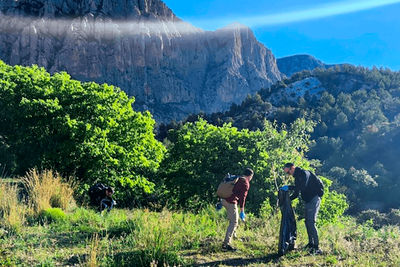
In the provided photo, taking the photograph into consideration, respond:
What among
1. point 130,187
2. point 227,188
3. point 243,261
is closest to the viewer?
point 243,261

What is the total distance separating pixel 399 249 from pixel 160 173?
42.0ft

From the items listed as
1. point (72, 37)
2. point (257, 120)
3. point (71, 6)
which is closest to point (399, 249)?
point (257, 120)

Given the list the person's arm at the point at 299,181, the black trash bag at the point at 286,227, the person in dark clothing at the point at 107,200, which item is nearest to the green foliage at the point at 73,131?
the person in dark clothing at the point at 107,200

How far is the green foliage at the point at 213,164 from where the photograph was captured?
49.3 ft

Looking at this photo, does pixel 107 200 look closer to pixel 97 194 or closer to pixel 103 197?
pixel 103 197

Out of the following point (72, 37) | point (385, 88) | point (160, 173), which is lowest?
point (160, 173)

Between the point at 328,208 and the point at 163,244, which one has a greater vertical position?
the point at 163,244

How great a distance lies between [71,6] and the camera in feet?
447

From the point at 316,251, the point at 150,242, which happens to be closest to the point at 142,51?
the point at 316,251

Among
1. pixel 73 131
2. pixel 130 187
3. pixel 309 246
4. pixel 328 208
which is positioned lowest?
pixel 328 208

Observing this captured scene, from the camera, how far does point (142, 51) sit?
147625 mm

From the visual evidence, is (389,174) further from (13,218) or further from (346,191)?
(13,218)

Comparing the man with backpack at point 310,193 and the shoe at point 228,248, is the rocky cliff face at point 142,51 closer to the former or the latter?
the shoe at point 228,248

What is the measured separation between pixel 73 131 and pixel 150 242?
9771 mm
